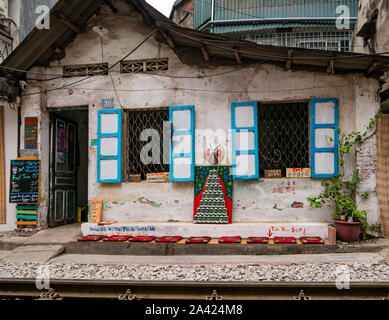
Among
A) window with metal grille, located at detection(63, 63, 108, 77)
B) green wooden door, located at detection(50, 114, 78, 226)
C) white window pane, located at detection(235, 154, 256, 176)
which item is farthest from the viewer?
green wooden door, located at detection(50, 114, 78, 226)

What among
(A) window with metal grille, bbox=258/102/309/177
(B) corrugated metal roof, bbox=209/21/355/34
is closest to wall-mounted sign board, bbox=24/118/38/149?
(A) window with metal grille, bbox=258/102/309/177

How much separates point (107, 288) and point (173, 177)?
3.52 meters

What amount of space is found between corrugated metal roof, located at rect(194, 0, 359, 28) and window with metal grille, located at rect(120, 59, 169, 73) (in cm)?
600

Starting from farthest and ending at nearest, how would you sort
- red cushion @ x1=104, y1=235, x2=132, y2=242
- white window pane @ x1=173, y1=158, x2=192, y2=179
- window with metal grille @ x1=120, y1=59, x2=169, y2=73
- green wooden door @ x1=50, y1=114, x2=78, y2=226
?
green wooden door @ x1=50, y1=114, x2=78, y2=226 → window with metal grille @ x1=120, y1=59, x2=169, y2=73 → white window pane @ x1=173, y1=158, x2=192, y2=179 → red cushion @ x1=104, y1=235, x2=132, y2=242

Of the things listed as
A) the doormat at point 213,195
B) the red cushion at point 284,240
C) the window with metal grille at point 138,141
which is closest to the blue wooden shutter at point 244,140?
Result: the doormat at point 213,195

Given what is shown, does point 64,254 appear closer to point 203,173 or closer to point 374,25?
point 203,173

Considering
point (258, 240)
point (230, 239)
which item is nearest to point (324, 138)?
point (258, 240)

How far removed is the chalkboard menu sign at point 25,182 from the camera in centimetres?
771

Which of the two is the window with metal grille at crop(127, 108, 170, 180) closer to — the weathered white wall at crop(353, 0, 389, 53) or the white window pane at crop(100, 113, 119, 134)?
the white window pane at crop(100, 113, 119, 134)

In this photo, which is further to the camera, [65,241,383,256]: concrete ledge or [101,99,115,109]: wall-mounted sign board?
[101,99,115,109]: wall-mounted sign board

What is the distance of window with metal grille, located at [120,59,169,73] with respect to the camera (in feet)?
24.7

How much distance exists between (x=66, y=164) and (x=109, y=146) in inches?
82.2
